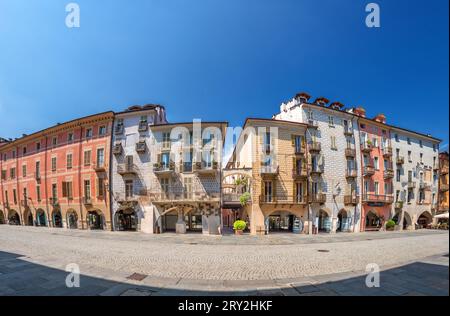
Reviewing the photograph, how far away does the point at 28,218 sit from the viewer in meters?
28.7

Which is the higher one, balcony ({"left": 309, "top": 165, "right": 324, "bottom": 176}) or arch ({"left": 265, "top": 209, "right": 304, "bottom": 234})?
balcony ({"left": 309, "top": 165, "right": 324, "bottom": 176})

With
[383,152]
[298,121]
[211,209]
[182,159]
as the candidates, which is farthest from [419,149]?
[182,159]

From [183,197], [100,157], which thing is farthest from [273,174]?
[100,157]

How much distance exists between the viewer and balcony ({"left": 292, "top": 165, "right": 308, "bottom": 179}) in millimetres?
21172

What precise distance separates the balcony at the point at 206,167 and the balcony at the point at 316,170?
33.9ft

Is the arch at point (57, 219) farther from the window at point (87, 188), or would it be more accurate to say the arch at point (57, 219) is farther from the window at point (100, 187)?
the window at point (100, 187)

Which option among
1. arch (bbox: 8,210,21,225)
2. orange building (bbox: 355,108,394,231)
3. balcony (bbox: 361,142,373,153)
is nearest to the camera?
orange building (bbox: 355,108,394,231)

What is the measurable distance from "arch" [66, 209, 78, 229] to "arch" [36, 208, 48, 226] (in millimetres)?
5426

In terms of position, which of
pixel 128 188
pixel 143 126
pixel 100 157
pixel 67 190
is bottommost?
pixel 67 190

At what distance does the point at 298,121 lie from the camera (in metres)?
22.9

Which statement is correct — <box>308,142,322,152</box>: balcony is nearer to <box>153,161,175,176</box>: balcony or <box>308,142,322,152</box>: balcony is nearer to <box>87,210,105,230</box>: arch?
<box>153,161,175,176</box>: balcony

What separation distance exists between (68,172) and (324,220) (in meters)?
30.6

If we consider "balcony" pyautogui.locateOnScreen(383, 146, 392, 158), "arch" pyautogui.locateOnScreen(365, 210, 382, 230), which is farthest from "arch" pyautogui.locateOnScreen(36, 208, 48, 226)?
"balcony" pyautogui.locateOnScreen(383, 146, 392, 158)

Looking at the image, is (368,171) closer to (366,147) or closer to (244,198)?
(366,147)
